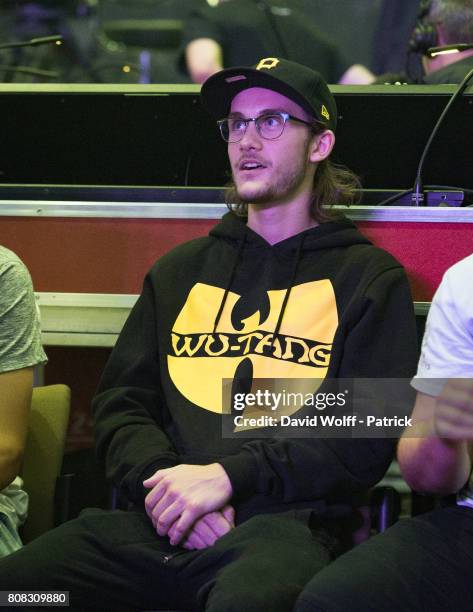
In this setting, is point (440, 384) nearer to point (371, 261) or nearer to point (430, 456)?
point (430, 456)

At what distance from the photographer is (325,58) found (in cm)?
586

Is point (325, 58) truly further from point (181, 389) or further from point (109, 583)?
point (109, 583)

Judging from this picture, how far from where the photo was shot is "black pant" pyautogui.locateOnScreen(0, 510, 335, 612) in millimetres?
1773

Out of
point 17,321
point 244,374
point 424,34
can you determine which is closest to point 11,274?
point 17,321

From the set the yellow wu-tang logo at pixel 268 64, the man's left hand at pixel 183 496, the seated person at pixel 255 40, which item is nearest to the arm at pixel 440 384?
the man's left hand at pixel 183 496

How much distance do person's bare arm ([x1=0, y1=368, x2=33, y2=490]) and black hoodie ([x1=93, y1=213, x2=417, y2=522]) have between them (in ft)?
0.59

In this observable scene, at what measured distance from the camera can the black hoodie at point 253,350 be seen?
1.93m

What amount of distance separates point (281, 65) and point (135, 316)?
2.15ft

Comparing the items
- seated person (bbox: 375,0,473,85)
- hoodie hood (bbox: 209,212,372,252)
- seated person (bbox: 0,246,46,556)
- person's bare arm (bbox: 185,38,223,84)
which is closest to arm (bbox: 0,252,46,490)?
seated person (bbox: 0,246,46,556)

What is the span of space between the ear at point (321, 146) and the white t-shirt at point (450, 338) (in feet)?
2.05

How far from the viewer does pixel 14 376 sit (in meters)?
1.99

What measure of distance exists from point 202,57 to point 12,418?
3.96m

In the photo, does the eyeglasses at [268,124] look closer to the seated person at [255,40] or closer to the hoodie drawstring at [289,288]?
the hoodie drawstring at [289,288]

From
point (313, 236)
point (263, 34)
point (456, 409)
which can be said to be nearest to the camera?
point (456, 409)
